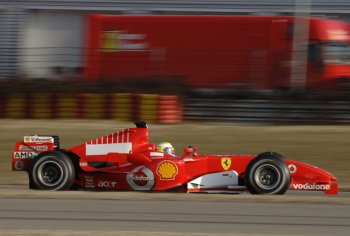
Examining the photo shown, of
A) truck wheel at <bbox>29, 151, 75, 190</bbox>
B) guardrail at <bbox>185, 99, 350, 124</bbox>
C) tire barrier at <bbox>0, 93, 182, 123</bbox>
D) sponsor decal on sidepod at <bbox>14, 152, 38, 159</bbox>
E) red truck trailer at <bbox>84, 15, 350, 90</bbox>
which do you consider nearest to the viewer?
truck wheel at <bbox>29, 151, 75, 190</bbox>

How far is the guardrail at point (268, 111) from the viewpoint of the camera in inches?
736

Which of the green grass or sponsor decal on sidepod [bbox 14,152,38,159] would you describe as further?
the green grass

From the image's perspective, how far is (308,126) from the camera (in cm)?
1830

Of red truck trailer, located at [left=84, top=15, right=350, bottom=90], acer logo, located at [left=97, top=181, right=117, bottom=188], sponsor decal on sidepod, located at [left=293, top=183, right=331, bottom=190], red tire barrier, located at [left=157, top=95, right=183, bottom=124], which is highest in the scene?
red truck trailer, located at [left=84, top=15, right=350, bottom=90]

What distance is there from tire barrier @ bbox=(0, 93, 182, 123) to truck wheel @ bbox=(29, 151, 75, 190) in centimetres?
852

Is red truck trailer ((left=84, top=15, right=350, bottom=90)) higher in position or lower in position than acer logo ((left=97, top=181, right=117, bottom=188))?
higher

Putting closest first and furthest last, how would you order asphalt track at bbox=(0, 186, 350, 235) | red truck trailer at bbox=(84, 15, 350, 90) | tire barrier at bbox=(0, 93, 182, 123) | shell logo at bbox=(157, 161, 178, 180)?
asphalt track at bbox=(0, 186, 350, 235), shell logo at bbox=(157, 161, 178, 180), tire barrier at bbox=(0, 93, 182, 123), red truck trailer at bbox=(84, 15, 350, 90)

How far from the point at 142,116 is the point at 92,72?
3.79m

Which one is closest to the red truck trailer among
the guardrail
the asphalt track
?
the guardrail

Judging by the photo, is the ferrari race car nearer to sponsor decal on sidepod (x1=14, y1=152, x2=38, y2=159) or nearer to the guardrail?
sponsor decal on sidepod (x1=14, y1=152, x2=38, y2=159)

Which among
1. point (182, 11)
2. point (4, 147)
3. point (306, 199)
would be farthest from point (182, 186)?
point (182, 11)

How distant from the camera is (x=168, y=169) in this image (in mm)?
9578

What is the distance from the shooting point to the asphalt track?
7.43 metres

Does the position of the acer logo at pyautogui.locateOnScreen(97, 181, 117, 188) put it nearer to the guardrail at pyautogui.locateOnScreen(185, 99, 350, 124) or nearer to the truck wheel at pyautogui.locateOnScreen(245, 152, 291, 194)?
the truck wheel at pyautogui.locateOnScreen(245, 152, 291, 194)
